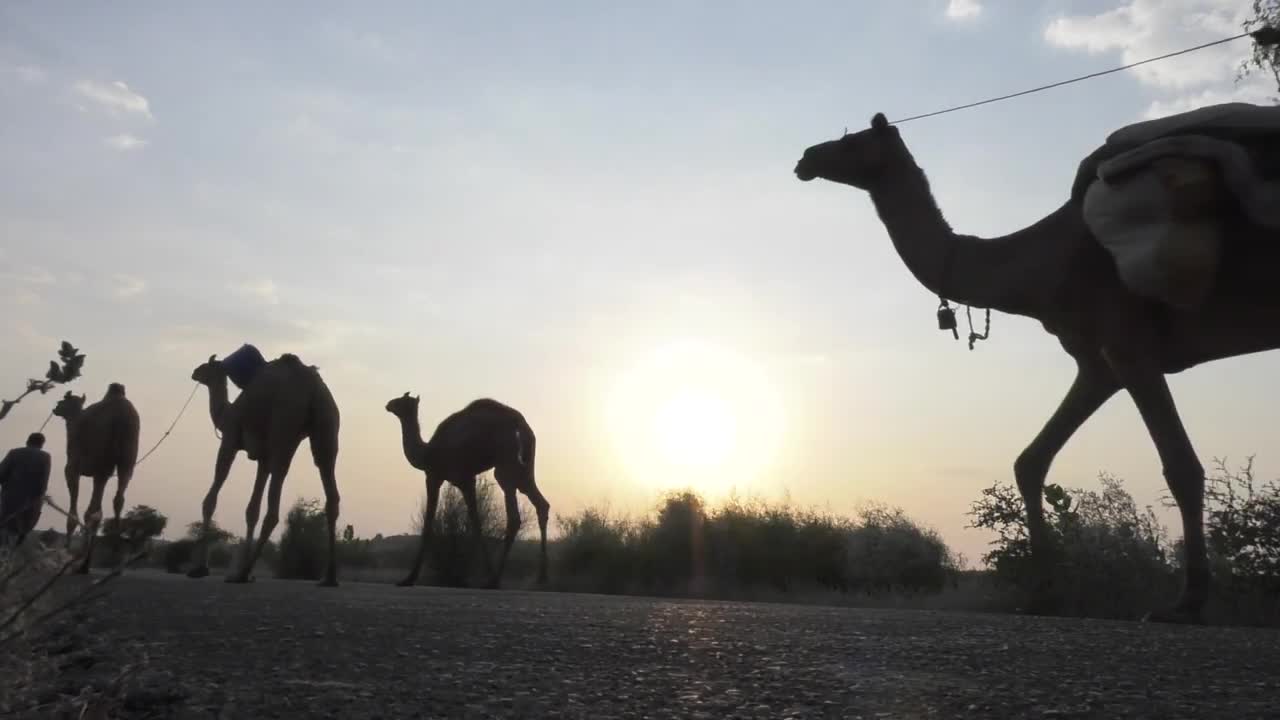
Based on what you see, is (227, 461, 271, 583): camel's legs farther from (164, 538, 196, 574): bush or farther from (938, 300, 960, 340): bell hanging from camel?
(164, 538, 196, 574): bush

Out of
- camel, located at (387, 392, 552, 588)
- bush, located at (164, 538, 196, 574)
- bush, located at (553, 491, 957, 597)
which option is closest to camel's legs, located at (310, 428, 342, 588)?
camel, located at (387, 392, 552, 588)

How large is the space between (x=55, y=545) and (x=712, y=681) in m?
2.11

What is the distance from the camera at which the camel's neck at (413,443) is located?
1541cm

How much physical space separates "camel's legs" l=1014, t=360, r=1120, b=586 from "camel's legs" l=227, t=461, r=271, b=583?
25.4ft

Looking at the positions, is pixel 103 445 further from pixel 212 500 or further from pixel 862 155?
pixel 862 155

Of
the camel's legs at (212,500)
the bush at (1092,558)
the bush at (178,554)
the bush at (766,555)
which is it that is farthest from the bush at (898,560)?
the bush at (178,554)

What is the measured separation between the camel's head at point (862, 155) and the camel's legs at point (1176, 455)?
2.43m

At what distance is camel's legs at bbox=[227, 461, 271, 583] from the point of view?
1121 centimetres

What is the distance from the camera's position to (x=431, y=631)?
4.97m

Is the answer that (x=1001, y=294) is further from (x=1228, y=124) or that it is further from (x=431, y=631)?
(x=431, y=631)

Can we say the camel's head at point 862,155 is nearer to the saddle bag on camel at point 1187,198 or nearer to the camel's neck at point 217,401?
the saddle bag on camel at point 1187,198

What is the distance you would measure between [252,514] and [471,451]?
383cm

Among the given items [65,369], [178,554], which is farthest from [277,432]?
[178,554]

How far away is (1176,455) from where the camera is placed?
22.4ft
